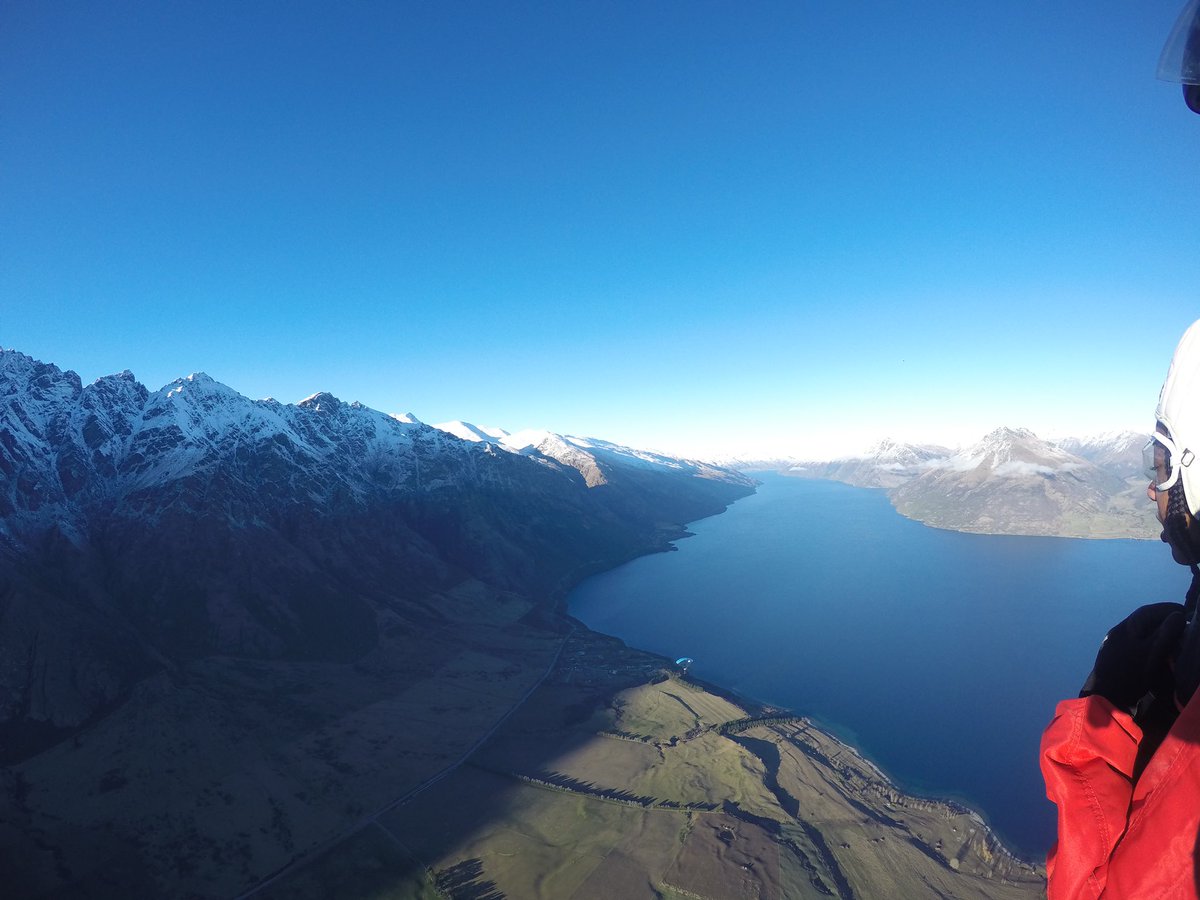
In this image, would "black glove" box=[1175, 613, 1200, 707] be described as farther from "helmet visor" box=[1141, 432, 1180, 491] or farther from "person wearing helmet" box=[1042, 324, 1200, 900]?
"helmet visor" box=[1141, 432, 1180, 491]

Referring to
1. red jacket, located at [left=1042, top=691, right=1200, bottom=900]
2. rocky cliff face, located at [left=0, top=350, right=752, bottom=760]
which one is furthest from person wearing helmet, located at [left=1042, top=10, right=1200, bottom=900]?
rocky cliff face, located at [left=0, top=350, right=752, bottom=760]

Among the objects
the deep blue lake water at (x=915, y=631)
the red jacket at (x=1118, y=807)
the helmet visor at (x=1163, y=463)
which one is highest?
the helmet visor at (x=1163, y=463)

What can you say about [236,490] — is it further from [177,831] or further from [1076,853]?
[1076,853]

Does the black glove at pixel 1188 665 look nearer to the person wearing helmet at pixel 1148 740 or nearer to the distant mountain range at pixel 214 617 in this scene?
the person wearing helmet at pixel 1148 740

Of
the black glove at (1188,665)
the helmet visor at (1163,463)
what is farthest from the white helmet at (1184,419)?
the black glove at (1188,665)

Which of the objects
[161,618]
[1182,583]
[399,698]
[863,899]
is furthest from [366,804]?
[1182,583]
